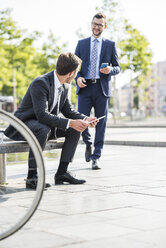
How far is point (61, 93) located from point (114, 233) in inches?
94.3

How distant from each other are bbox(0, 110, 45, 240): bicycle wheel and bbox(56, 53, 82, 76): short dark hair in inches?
95.0

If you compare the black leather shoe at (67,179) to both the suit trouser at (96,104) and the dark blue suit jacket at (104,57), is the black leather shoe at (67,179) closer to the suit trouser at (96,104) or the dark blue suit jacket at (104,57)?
the suit trouser at (96,104)

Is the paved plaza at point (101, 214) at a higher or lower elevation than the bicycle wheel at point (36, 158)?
lower

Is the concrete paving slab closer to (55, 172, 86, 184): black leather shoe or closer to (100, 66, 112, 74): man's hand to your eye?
(55, 172, 86, 184): black leather shoe

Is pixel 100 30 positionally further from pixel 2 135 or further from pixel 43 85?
pixel 2 135

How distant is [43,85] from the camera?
5188 mm

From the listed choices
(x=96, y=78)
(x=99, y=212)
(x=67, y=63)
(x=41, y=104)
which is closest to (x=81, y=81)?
(x=96, y=78)

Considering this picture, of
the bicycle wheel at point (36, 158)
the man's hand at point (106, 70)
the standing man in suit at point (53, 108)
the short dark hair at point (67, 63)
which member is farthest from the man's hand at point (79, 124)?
the man's hand at point (106, 70)

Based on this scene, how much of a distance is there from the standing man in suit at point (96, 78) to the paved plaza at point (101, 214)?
753mm

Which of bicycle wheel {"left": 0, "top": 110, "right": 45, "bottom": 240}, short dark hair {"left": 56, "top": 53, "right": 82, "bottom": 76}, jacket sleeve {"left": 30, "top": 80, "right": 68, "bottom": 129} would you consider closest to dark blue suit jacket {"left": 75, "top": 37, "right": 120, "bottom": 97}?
short dark hair {"left": 56, "top": 53, "right": 82, "bottom": 76}

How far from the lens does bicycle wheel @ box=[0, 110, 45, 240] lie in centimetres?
282

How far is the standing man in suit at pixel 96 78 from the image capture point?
742 cm

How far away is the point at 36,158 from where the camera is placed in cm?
286

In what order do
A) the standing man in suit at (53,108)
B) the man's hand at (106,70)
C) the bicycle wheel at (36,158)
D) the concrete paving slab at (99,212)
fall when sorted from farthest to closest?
1. the man's hand at (106,70)
2. the standing man in suit at (53,108)
3. the concrete paving slab at (99,212)
4. the bicycle wheel at (36,158)
